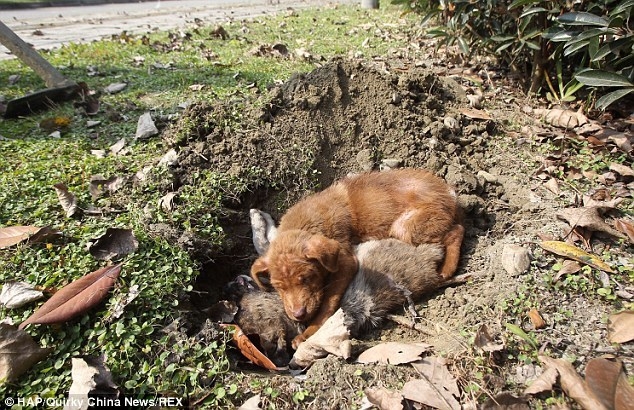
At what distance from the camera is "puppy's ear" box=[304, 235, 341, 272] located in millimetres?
3518

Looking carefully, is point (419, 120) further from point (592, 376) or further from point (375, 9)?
point (375, 9)

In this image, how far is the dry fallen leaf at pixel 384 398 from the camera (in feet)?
8.04

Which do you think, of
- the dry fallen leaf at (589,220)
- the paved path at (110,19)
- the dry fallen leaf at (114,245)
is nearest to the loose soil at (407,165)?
the dry fallen leaf at (589,220)

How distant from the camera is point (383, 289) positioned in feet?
12.2

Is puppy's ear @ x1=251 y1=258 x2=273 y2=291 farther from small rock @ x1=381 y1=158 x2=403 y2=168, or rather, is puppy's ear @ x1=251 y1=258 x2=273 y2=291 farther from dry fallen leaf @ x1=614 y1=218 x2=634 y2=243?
dry fallen leaf @ x1=614 y1=218 x2=634 y2=243

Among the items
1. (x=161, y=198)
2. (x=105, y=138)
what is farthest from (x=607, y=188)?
(x=105, y=138)

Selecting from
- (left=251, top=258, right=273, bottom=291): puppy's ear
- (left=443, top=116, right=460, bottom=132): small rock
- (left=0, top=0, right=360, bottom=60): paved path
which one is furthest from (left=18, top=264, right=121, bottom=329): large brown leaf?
(left=0, top=0, right=360, bottom=60): paved path

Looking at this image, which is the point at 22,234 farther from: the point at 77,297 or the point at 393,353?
the point at 393,353

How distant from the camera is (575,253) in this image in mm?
3252

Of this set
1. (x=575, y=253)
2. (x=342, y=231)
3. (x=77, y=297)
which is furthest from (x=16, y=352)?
(x=575, y=253)

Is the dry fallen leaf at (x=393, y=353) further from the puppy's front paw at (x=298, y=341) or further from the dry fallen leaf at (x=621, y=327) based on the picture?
the dry fallen leaf at (x=621, y=327)

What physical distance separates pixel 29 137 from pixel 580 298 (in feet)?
19.0

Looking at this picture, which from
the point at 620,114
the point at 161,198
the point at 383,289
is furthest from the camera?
the point at 620,114

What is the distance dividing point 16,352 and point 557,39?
5.29 meters
